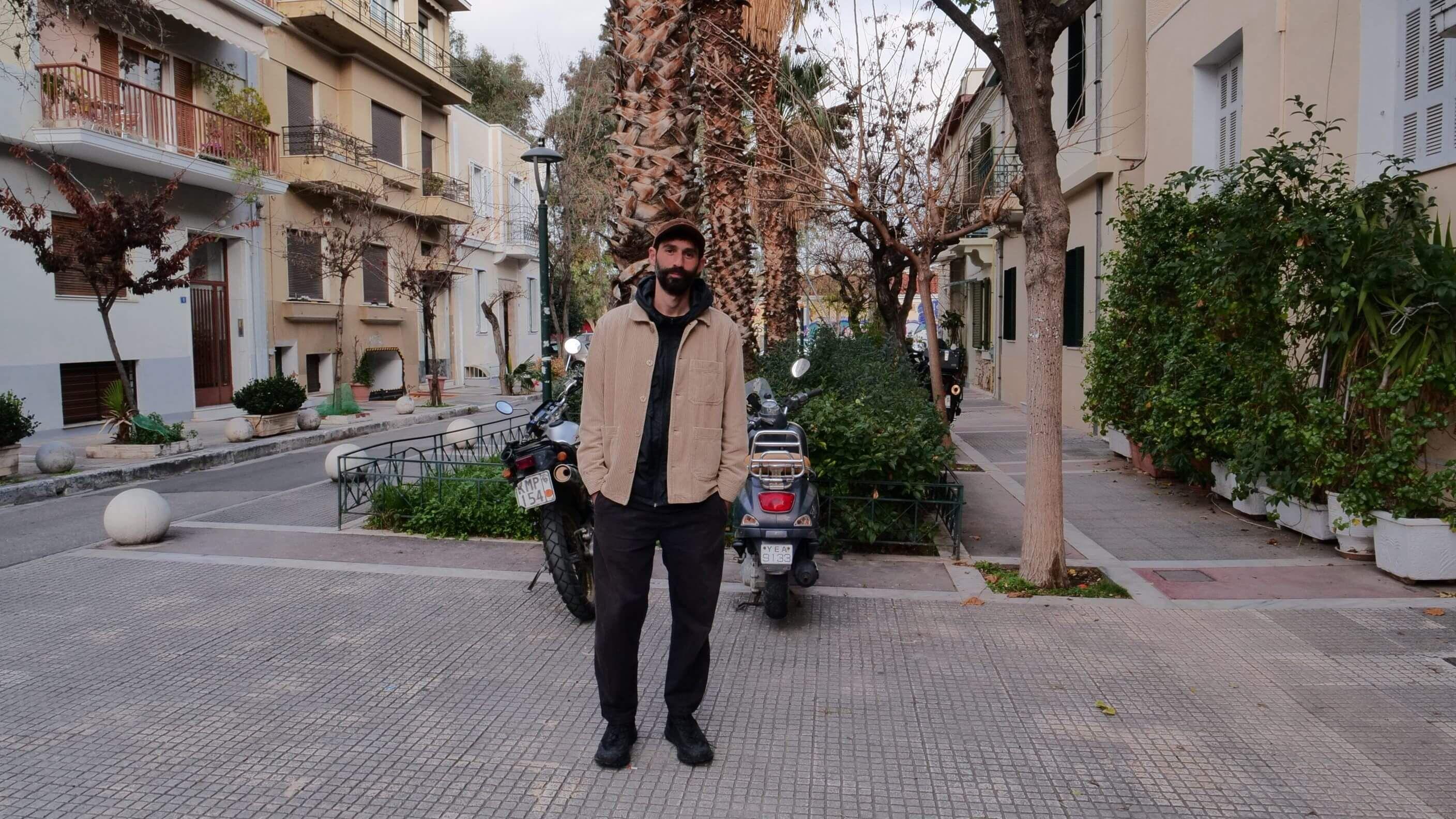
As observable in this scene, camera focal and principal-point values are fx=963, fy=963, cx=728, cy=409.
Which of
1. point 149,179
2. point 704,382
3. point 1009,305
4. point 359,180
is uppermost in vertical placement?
point 359,180

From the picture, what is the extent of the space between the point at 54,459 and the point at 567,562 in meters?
8.87

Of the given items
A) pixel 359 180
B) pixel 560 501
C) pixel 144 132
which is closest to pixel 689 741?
pixel 560 501

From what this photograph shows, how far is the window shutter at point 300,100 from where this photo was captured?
22281 millimetres

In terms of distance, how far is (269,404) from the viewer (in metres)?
15.3

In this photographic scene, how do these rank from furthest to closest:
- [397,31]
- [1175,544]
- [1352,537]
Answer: [397,31] < [1175,544] < [1352,537]

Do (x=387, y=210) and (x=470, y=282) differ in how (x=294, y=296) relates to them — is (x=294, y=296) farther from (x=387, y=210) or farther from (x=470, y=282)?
(x=470, y=282)

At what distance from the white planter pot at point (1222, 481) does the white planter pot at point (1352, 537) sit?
156cm

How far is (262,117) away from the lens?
65.6ft

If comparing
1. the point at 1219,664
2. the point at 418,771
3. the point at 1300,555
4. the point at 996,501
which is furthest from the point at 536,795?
the point at 996,501

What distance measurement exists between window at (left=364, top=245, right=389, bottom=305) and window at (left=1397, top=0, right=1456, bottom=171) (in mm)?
23052

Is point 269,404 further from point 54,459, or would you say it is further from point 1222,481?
point 1222,481

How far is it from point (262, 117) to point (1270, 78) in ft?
61.0

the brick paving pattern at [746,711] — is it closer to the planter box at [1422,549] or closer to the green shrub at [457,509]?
the planter box at [1422,549]

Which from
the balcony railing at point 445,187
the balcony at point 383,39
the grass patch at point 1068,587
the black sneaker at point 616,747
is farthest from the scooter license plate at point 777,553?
the balcony railing at point 445,187
